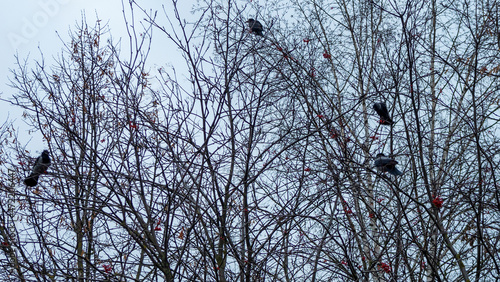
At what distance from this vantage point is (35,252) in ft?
16.0

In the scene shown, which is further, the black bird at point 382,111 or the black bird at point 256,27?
the black bird at point 256,27

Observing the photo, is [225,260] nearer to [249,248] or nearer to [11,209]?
[249,248]

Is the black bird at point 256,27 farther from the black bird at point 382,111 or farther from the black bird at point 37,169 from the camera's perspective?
the black bird at point 37,169

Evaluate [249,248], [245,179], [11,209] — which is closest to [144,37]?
[245,179]

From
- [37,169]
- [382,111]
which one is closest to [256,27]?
[382,111]

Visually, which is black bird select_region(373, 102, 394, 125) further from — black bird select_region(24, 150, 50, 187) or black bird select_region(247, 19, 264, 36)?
black bird select_region(24, 150, 50, 187)

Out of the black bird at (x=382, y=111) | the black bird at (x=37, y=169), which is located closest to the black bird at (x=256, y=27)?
the black bird at (x=382, y=111)

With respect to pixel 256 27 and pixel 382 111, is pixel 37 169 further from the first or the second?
pixel 382 111

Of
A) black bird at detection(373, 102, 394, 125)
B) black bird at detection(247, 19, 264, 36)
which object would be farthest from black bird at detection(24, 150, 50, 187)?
black bird at detection(373, 102, 394, 125)

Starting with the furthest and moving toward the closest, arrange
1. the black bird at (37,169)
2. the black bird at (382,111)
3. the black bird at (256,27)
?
the black bird at (256,27) → the black bird at (382,111) → the black bird at (37,169)

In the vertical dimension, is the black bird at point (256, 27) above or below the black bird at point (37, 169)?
above

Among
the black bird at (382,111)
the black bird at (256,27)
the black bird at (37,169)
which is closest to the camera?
the black bird at (37,169)

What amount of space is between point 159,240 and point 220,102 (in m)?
1.24

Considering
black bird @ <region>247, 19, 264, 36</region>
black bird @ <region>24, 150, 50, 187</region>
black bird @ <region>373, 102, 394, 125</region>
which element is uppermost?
black bird @ <region>247, 19, 264, 36</region>
